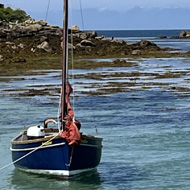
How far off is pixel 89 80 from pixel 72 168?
28408 millimetres

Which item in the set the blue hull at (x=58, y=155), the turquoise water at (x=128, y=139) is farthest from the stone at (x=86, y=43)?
the blue hull at (x=58, y=155)

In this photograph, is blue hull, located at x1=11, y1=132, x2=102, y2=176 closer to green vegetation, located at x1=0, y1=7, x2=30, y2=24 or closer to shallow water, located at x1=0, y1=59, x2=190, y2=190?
shallow water, located at x1=0, y1=59, x2=190, y2=190

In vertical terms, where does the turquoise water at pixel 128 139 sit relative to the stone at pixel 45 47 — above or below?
below

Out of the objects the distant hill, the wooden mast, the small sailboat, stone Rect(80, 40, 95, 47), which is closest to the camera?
the small sailboat

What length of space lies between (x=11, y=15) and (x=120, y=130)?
277ft

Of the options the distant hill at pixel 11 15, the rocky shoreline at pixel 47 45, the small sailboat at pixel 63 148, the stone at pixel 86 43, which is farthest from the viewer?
the distant hill at pixel 11 15

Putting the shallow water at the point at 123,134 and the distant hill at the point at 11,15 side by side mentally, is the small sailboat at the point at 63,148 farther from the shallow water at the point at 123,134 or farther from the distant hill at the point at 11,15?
the distant hill at the point at 11,15

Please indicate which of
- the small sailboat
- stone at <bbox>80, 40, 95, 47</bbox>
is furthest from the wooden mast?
stone at <bbox>80, 40, 95, 47</bbox>

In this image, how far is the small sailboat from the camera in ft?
53.4

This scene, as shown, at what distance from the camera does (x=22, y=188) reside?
56.0 ft

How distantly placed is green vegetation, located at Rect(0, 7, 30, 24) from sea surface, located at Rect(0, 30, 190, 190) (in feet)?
195

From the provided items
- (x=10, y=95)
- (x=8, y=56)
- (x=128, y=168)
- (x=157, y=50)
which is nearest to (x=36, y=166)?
(x=128, y=168)

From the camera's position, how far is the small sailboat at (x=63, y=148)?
1628cm

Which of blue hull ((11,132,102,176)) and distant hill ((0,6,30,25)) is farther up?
distant hill ((0,6,30,25))
